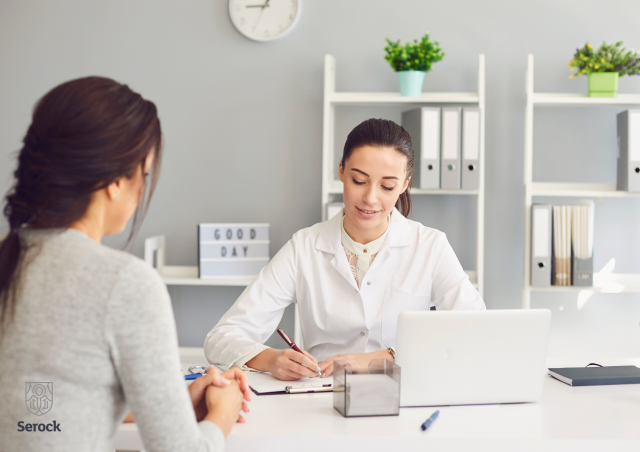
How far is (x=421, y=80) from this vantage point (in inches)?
95.8

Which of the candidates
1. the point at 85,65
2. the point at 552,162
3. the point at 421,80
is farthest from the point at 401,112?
the point at 85,65

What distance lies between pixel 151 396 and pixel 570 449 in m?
0.71

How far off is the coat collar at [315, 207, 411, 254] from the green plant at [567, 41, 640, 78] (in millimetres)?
1263

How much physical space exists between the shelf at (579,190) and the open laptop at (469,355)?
1423mm

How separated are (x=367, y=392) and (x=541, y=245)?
1.57 meters

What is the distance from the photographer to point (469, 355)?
1.09 m

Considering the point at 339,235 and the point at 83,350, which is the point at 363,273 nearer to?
the point at 339,235

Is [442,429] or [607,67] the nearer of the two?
[442,429]

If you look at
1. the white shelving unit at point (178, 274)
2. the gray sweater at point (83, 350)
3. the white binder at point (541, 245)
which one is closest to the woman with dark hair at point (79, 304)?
the gray sweater at point (83, 350)

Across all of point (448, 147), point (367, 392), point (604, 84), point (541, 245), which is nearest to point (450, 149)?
point (448, 147)

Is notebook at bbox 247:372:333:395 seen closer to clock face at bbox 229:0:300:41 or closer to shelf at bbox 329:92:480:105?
shelf at bbox 329:92:480:105

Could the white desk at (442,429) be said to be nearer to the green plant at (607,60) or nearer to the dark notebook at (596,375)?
the dark notebook at (596,375)

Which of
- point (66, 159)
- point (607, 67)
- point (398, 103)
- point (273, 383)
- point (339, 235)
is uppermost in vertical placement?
point (607, 67)

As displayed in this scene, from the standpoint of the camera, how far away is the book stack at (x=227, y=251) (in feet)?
8.14
